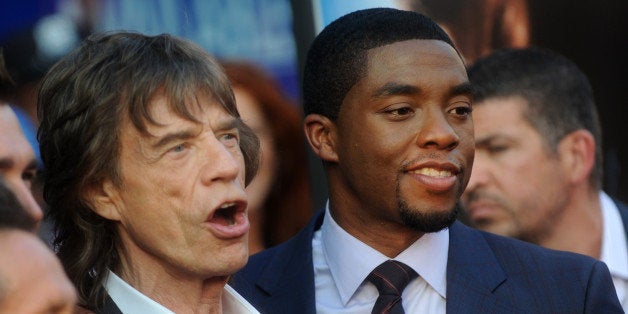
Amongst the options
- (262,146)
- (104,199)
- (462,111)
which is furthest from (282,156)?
(104,199)

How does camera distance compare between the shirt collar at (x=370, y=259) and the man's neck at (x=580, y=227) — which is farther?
the man's neck at (x=580, y=227)

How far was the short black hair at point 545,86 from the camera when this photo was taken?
454 cm

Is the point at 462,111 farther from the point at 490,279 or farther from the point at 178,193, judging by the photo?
the point at 178,193

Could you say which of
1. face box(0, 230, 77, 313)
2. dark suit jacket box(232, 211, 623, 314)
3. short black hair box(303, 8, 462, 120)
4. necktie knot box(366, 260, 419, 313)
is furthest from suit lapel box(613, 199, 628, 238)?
face box(0, 230, 77, 313)

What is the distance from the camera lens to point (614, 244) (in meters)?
4.49

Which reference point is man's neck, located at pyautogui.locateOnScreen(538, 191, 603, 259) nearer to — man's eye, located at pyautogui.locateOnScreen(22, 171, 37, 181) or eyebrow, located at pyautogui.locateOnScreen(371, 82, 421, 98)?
eyebrow, located at pyautogui.locateOnScreen(371, 82, 421, 98)

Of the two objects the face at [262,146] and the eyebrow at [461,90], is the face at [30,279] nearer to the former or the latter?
the eyebrow at [461,90]

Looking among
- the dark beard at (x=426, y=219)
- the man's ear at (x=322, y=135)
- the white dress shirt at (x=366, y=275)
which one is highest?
the man's ear at (x=322, y=135)

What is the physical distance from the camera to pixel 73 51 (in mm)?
2803

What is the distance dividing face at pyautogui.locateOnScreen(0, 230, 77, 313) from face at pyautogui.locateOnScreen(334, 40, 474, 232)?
4.33 feet

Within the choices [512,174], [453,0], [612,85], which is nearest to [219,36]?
[453,0]

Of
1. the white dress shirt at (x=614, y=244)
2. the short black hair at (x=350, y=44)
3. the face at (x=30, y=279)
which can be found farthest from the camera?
the white dress shirt at (x=614, y=244)

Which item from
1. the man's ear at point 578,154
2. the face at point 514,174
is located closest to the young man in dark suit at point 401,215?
the face at point 514,174

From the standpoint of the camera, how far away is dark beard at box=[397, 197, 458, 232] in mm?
3348
